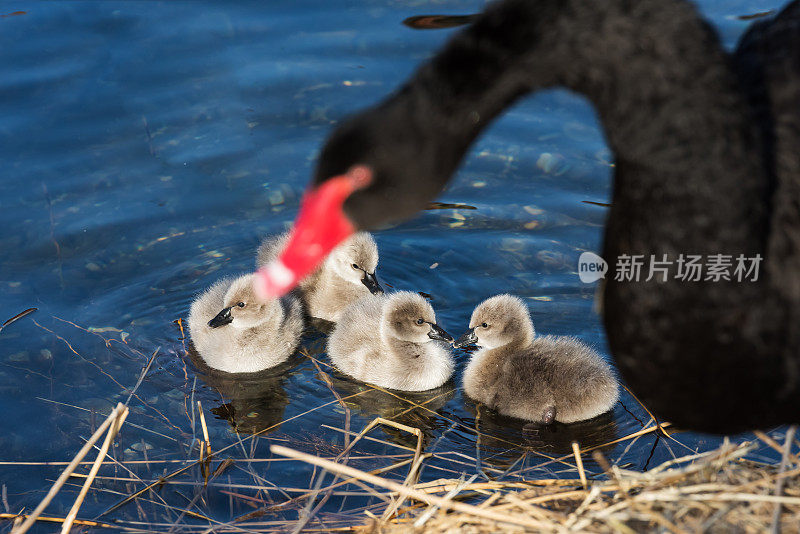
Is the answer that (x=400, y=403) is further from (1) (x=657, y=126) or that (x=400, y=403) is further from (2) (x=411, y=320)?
(1) (x=657, y=126)

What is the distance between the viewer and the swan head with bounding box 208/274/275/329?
4.81m

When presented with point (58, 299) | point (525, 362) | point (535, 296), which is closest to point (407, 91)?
point (525, 362)

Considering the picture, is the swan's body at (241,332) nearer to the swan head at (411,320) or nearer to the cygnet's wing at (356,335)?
the cygnet's wing at (356,335)

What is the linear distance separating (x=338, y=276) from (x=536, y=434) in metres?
1.64

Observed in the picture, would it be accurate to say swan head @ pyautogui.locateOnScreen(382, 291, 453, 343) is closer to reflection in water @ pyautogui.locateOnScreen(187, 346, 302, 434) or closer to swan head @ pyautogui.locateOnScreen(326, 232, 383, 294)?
swan head @ pyautogui.locateOnScreen(326, 232, 383, 294)

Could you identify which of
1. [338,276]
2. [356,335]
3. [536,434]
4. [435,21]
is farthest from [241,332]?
[435,21]

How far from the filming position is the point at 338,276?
543cm

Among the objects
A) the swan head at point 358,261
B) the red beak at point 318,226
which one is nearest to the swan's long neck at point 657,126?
the red beak at point 318,226

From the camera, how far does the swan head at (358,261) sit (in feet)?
17.0

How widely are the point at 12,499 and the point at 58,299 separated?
1.53 meters

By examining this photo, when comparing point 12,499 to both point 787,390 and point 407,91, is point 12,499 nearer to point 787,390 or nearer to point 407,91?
point 407,91

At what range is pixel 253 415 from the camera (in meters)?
4.57

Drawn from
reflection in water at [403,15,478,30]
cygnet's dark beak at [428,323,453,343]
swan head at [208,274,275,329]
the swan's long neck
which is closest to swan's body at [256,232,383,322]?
swan head at [208,274,275,329]

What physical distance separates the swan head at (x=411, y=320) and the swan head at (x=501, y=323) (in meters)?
0.19
